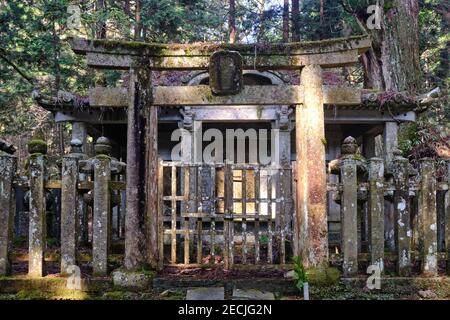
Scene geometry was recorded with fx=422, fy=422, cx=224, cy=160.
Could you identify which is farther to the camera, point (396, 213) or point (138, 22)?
point (138, 22)

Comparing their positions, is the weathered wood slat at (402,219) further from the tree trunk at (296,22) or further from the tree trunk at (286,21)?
the tree trunk at (296,22)

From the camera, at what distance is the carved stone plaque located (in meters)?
6.12

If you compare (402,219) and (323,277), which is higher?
(402,219)

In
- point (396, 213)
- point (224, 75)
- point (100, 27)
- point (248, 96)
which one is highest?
point (100, 27)

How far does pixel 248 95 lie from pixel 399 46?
706cm

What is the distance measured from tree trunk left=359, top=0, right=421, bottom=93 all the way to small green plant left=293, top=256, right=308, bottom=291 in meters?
7.38

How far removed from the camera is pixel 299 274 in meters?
5.65

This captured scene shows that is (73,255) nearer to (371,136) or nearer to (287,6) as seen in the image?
(371,136)

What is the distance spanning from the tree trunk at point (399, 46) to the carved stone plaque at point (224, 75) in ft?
22.3

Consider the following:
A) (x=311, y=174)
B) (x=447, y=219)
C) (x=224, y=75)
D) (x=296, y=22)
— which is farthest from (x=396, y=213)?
(x=296, y=22)

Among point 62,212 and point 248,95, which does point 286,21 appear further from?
point 62,212

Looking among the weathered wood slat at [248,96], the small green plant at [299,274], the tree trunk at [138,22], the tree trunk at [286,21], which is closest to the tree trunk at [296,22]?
the tree trunk at [286,21]

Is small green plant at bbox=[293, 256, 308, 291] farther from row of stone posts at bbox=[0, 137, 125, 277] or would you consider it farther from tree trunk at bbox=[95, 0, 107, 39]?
tree trunk at bbox=[95, 0, 107, 39]

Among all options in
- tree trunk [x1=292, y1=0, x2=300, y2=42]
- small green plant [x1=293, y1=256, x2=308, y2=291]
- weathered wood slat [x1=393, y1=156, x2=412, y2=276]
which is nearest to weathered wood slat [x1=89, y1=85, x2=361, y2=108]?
weathered wood slat [x1=393, y1=156, x2=412, y2=276]
